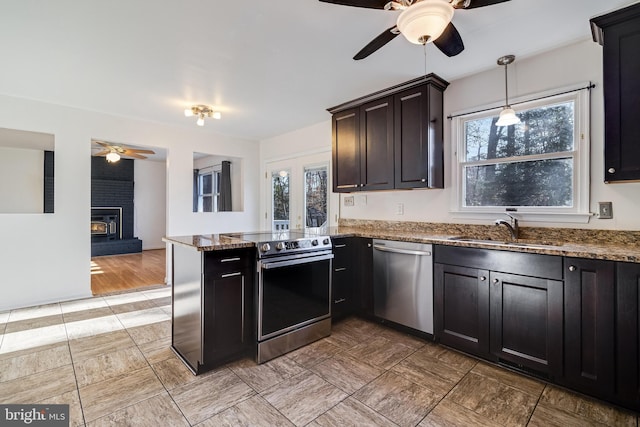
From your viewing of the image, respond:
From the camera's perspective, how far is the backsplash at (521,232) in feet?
6.93

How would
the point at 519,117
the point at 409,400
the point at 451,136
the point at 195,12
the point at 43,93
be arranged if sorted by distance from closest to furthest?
the point at 409,400 < the point at 195,12 < the point at 519,117 < the point at 451,136 < the point at 43,93

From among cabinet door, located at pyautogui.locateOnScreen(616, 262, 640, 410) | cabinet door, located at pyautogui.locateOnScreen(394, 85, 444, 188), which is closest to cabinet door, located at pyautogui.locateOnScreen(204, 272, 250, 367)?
cabinet door, located at pyautogui.locateOnScreen(394, 85, 444, 188)

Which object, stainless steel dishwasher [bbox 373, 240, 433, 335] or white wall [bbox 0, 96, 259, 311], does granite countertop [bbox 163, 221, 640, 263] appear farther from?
white wall [bbox 0, 96, 259, 311]

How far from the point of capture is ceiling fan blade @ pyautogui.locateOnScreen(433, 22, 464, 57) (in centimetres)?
174

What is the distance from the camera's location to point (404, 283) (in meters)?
2.69

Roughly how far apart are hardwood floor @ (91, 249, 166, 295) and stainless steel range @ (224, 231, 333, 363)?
3.01 metres

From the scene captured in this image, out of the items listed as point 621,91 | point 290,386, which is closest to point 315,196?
point 290,386

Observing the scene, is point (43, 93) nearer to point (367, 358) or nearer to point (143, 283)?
point (143, 283)

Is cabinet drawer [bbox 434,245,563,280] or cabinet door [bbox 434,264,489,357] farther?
cabinet door [bbox 434,264,489,357]

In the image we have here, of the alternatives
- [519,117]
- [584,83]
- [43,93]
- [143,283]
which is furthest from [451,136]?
[143,283]

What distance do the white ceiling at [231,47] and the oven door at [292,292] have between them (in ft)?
5.54

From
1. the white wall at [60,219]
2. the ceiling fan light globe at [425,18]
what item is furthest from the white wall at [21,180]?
the ceiling fan light globe at [425,18]

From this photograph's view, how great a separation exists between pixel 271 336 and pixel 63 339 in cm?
191

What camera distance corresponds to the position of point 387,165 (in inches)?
123
